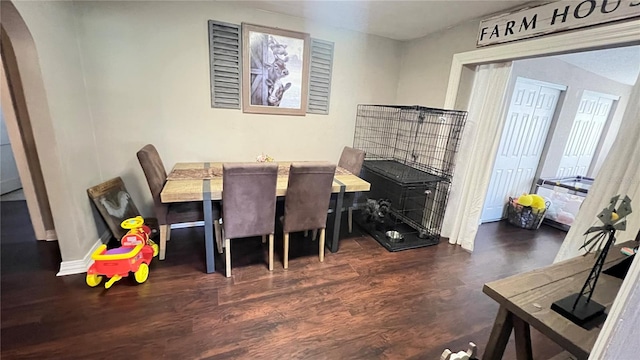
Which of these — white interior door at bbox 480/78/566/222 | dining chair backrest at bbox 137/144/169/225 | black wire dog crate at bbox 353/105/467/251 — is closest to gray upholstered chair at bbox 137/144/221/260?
dining chair backrest at bbox 137/144/169/225

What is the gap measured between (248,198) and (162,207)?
84cm

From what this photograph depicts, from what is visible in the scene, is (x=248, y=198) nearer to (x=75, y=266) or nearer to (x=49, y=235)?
(x=75, y=266)

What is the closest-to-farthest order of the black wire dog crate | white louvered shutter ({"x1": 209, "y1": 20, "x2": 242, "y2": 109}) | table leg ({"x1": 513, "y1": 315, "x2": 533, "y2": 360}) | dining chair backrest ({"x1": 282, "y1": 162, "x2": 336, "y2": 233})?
1. table leg ({"x1": 513, "y1": 315, "x2": 533, "y2": 360})
2. dining chair backrest ({"x1": 282, "y1": 162, "x2": 336, "y2": 233})
3. white louvered shutter ({"x1": 209, "y1": 20, "x2": 242, "y2": 109})
4. the black wire dog crate

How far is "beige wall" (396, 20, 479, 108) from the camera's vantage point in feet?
8.72

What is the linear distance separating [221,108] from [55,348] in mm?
2248

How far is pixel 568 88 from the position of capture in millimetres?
3383

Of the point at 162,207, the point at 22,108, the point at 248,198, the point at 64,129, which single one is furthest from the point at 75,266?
the point at 248,198

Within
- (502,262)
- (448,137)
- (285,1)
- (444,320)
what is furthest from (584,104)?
(285,1)

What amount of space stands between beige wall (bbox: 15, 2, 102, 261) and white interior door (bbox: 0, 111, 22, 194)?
2.73 m

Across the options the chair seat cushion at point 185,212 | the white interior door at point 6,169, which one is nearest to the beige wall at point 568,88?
the chair seat cushion at point 185,212

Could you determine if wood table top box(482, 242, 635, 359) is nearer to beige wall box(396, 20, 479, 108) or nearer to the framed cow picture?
beige wall box(396, 20, 479, 108)

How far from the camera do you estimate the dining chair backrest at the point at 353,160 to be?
298cm

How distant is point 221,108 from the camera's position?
2795 millimetres

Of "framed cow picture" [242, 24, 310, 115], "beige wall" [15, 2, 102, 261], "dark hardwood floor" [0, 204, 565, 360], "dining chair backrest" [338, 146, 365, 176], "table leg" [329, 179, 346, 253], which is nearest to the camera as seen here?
"dark hardwood floor" [0, 204, 565, 360]
